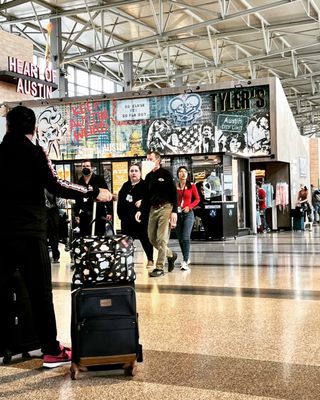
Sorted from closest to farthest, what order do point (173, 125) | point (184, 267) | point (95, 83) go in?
point (184, 267) → point (173, 125) → point (95, 83)

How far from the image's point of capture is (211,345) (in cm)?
376

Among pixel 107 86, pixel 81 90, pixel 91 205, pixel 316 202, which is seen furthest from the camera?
pixel 107 86

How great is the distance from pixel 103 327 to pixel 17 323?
0.63 m

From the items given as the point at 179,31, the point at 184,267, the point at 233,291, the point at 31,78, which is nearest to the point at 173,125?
the point at 31,78

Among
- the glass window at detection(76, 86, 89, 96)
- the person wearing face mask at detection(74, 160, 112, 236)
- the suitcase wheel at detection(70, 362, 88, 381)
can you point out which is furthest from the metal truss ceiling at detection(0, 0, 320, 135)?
the suitcase wheel at detection(70, 362, 88, 381)

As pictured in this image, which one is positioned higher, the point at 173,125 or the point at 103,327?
the point at 173,125

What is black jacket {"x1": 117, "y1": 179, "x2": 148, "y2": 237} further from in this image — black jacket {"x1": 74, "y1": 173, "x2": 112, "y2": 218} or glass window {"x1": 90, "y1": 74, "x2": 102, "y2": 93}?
glass window {"x1": 90, "y1": 74, "x2": 102, "y2": 93}

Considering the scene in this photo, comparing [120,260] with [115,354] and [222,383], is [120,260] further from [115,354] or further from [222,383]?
[222,383]

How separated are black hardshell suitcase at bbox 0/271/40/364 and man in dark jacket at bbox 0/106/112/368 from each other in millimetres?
116

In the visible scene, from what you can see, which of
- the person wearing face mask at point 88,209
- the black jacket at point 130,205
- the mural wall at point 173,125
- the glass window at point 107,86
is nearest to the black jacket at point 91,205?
the person wearing face mask at point 88,209

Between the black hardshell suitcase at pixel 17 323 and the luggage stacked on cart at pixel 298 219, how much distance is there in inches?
635

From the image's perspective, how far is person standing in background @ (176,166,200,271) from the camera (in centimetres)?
808

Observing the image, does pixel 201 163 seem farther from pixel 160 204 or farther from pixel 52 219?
pixel 160 204

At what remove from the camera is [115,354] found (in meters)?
3.09
